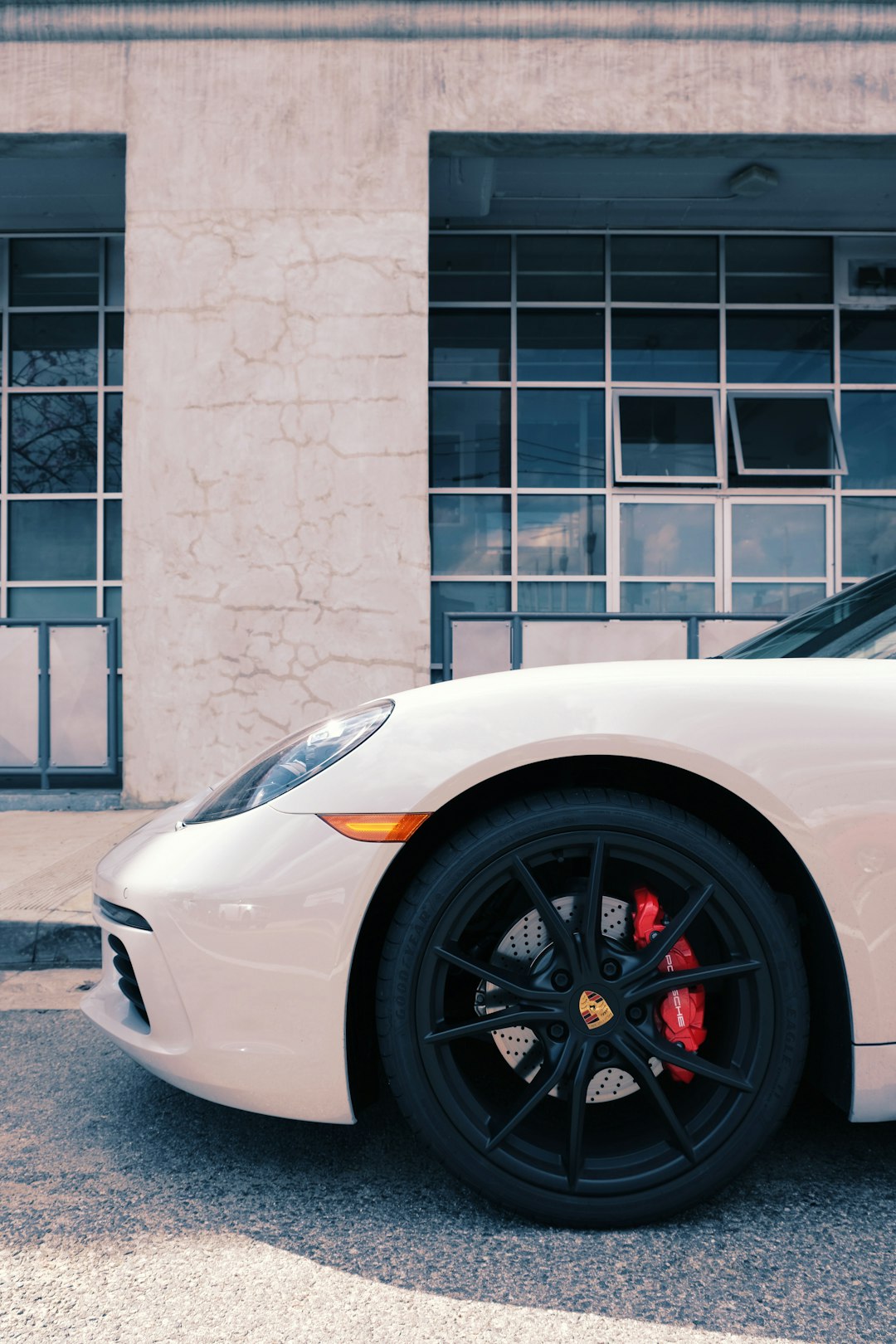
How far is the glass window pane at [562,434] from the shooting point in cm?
887

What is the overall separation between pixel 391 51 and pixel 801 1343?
25.3ft

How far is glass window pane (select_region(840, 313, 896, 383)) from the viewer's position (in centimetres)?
897

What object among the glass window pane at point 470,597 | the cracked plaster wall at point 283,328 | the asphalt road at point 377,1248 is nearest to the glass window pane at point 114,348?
the cracked plaster wall at point 283,328

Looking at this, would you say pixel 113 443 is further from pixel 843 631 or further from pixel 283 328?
pixel 843 631

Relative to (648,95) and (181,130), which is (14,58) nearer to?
(181,130)

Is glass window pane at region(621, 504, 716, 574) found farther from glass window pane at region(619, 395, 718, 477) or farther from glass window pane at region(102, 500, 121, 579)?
glass window pane at region(102, 500, 121, 579)

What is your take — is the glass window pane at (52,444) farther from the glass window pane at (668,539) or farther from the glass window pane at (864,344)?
the glass window pane at (864,344)

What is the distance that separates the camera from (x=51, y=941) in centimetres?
341

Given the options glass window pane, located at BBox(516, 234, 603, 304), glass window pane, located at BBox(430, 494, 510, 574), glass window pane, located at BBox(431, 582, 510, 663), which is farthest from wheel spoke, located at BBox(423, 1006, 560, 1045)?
glass window pane, located at BBox(516, 234, 603, 304)

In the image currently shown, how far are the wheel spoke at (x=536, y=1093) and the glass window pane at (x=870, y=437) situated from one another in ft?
28.5

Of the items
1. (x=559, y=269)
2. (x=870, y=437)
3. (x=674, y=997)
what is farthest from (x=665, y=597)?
(x=674, y=997)

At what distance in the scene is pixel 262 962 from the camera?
164cm

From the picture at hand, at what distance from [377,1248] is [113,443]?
8.60 metres

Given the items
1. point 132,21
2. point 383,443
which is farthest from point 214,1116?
point 132,21
